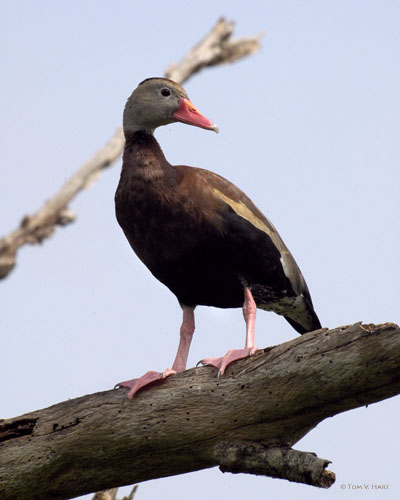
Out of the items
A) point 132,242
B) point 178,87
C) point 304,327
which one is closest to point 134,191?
point 132,242

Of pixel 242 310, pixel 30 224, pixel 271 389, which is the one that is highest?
pixel 30 224

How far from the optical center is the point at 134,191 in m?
5.16

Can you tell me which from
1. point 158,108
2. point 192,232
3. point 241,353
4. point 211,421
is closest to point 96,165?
point 158,108

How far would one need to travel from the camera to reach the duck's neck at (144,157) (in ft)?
17.2

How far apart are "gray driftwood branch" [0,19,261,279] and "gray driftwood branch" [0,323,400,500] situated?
154 cm

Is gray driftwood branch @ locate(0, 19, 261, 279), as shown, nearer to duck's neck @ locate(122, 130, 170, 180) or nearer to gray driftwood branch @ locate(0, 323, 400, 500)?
duck's neck @ locate(122, 130, 170, 180)

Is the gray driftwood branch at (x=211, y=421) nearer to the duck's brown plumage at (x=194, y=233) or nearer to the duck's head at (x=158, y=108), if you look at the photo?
the duck's brown plumage at (x=194, y=233)

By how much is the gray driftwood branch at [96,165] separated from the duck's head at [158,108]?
2.58 feet

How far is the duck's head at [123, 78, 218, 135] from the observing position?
5656 mm

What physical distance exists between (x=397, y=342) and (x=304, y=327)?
2576 mm

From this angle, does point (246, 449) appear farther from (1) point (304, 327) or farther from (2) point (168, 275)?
(1) point (304, 327)

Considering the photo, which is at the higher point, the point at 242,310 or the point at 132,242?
the point at 132,242

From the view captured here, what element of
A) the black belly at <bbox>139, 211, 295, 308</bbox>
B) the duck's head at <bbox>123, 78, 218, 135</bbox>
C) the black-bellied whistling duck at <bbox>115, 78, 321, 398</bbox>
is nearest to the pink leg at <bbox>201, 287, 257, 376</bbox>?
the black-bellied whistling duck at <bbox>115, 78, 321, 398</bbox>

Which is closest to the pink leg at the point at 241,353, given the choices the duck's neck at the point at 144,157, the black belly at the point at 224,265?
the black belly at the point at 224,265
